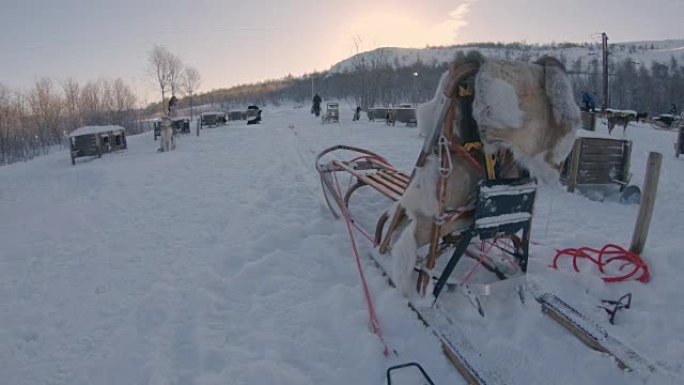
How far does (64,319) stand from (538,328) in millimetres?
3159

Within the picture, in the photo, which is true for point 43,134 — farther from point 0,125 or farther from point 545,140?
point 545,140

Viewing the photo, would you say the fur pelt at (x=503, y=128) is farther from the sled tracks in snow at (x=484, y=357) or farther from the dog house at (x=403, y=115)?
the dog house at (x=403, y=115)

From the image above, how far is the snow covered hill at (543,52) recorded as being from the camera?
97.7m

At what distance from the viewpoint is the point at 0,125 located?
32281 mm

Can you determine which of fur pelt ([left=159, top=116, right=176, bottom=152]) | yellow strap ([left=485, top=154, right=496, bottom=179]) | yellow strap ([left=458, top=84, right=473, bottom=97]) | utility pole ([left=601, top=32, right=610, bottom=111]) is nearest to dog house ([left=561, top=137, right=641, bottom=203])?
yellow strap ([left=485, top=154, right=496, bottom=179])

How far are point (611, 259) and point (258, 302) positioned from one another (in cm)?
274

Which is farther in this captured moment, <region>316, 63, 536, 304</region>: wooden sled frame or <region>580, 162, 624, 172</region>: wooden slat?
<region>580, 162, 624, 172</region>: wooden slat

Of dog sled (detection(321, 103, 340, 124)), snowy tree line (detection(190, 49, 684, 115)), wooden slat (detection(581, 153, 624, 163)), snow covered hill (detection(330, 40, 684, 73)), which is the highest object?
snow covered hill (detection(330, 40, 684, 73))

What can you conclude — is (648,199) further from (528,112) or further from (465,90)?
(465,90)

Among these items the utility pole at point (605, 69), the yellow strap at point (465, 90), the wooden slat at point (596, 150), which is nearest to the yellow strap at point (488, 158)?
the yellow strap at point (465, 90)

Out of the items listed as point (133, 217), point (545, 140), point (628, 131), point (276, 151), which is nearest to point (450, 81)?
point (545, 140)

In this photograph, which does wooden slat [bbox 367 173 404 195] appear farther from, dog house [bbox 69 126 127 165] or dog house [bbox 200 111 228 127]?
dog house [bbox 200 111 228 127]

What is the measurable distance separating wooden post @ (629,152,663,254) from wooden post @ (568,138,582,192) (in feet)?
8.11

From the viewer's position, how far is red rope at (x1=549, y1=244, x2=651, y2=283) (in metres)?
2.98
